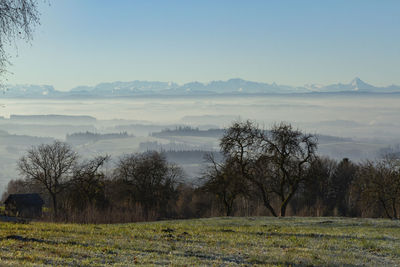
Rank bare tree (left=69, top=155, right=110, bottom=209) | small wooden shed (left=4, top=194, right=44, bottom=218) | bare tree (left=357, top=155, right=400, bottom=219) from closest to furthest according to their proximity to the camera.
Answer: bare tree (left=357, top=155, right=400, bottom=219) → bare tree (left=69, top=155, right=110, bottom=209) → small wooden shed (left=4, top=194, right=44, bottom=218)

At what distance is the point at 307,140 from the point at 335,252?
3335cm

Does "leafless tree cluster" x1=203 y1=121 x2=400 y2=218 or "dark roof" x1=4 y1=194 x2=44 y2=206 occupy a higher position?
"leafless tree cluster" x1=203 y1=121 x2=400 y2=218

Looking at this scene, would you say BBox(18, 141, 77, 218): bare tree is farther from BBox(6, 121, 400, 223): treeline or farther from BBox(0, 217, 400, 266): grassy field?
BBox(0, 217, 400, 266): grassy field

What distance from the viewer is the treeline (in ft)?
157

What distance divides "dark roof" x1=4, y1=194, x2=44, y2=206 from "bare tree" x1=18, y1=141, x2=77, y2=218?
3053 millimetres

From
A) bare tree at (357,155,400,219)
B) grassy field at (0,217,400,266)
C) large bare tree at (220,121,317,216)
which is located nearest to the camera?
grassy field at (0,217,400,266)

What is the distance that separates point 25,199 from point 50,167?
311 inches

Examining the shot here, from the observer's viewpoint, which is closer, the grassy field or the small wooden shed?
the grassy field

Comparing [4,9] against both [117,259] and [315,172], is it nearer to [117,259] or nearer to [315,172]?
[117,259]

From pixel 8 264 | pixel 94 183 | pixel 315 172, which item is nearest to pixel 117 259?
pixel 8 264

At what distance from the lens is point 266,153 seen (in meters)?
47.7

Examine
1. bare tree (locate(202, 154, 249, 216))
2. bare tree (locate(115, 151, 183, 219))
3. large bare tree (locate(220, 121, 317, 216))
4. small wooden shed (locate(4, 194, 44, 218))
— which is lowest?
small wooden shed (locate(4, 194, 44, 218))

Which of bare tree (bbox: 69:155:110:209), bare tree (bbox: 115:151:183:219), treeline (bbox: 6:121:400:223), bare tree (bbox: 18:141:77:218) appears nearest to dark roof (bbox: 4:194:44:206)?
treeline (bbox: 6:121:400:223)

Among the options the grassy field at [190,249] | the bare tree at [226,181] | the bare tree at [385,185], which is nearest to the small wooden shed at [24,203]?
the bare tree at [226,181]
